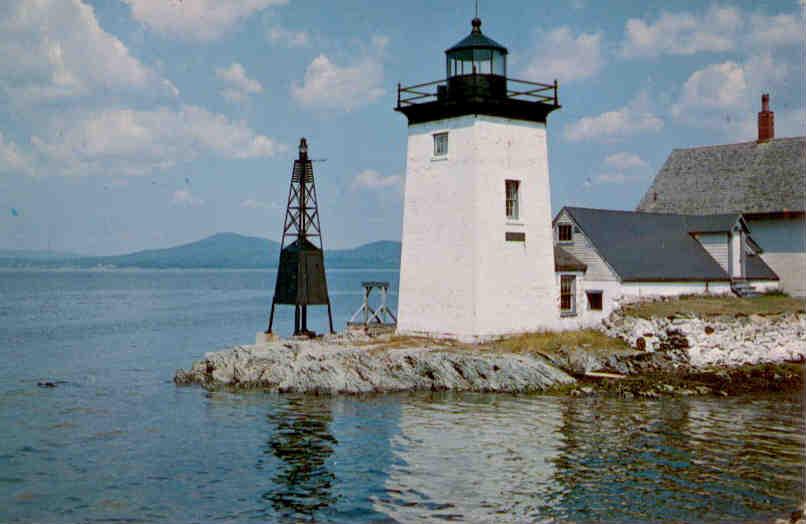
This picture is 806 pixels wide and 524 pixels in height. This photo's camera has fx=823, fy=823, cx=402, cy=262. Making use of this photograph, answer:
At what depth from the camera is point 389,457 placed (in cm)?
2078

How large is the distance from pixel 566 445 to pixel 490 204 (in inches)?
453

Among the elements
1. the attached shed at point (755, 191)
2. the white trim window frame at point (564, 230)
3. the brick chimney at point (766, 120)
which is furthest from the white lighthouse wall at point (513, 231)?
the brick chimney at point (766, 120)

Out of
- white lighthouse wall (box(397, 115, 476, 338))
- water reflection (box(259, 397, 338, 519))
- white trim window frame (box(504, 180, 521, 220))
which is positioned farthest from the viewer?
white trim window frame (box(504, 180, 521, 220))

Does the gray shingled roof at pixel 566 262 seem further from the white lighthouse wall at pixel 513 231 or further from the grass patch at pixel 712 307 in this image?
→ the grass patch at pixel 712 307

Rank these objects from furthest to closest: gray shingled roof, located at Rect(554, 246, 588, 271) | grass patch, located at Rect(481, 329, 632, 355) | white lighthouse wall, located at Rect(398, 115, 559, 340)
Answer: gray shingled roof, located at Rect(554, 246, 588, 271) → white lighthouse wall, located at Rect(398, 115, 559, 340) → grass patch, located at Rect(481, 329, 632, 355)

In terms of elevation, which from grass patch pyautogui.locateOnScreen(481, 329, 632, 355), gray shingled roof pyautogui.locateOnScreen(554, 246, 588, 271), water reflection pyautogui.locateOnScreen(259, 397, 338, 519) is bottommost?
water reflection pyautogui.locateOnScreen(259, 397, 338, 519)

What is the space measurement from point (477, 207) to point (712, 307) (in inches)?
430

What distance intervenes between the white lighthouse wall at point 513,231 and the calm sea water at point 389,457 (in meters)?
4.71

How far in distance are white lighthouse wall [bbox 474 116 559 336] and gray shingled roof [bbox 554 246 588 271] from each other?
1352 mm

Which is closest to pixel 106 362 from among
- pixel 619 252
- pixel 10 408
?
pixel 10 408

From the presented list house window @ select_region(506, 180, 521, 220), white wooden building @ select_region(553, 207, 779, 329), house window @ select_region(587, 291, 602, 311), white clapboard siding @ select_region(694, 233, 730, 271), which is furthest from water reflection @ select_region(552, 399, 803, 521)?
white clapboard siding @ select_region(694, 233, 730, 271)

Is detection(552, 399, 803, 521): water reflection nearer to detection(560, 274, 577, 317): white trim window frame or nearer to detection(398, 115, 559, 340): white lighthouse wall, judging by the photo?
detection(398, 115, 559, 340): white lighthouse wall

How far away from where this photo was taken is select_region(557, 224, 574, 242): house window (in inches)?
1416

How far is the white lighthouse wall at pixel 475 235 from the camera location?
30.5 meters
